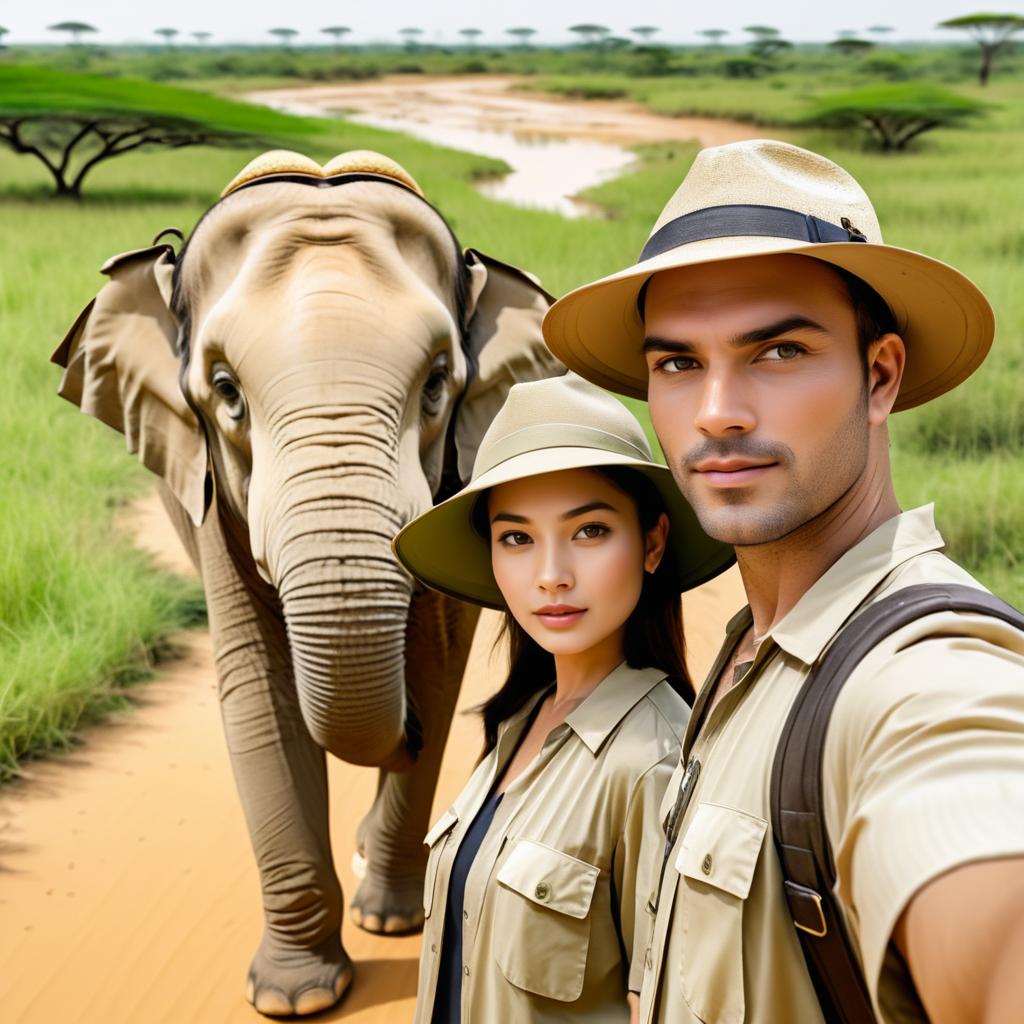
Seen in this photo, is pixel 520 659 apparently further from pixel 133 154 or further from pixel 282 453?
pixel 133 154

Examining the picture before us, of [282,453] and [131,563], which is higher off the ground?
[282,453]

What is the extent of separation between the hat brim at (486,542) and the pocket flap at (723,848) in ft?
2.32

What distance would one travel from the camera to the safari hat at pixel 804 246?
1724 millimetres

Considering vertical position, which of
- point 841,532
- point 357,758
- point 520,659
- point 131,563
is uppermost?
point 841,532

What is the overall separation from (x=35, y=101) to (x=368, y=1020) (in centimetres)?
2586

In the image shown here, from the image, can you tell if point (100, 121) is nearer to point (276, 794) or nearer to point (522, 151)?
point (522, 151)

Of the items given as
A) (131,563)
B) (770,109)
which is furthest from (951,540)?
(770,109)

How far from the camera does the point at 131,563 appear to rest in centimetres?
805

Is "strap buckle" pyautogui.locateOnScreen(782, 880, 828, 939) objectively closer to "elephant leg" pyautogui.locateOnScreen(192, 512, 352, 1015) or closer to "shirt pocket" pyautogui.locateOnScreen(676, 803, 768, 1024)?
"shirt pocket" pyautogui.locateOnScreen(676, 803, 768, 1024)

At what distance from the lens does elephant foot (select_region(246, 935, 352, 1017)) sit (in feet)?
13.1

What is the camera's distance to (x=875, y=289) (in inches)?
70.7

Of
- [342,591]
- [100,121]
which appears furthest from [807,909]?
[100,121]

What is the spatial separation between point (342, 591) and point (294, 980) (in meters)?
1.43

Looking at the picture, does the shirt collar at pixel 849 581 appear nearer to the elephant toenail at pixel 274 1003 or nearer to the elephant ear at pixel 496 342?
the elephant ear at pixel 496 342
